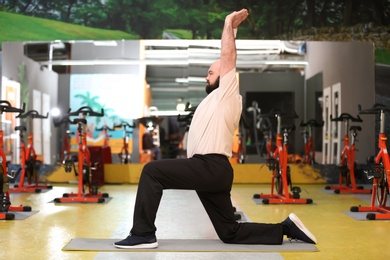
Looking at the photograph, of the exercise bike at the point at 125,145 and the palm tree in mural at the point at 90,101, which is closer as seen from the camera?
the exercise bike at the point at 125,145

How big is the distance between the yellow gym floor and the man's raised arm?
4.75 feet

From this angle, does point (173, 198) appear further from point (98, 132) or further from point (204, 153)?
point (204, 153)

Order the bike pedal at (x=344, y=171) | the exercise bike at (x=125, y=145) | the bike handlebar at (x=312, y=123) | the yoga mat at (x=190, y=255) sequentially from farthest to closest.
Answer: the bike handlebar at (x=312, y=123) → the exercise bike at (x=125, y=145) → the bike pedal at (x=344, y=171) → the yoga mat at (x=190, y=255)

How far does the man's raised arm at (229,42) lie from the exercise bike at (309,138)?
7193 millimetres

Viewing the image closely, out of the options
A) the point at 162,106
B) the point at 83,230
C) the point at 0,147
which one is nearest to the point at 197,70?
the point at 162,106

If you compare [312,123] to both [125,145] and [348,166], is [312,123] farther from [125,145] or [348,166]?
[125,145]

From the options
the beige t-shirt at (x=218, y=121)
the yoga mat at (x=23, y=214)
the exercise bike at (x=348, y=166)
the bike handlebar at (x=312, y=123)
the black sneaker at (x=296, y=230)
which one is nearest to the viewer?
the beige t-shirt at (x=218, y=121)

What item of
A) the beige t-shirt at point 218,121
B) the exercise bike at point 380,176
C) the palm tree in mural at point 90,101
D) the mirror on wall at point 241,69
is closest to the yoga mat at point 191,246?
the beige t-shirt at point 218,121

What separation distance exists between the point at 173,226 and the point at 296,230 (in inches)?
63.9

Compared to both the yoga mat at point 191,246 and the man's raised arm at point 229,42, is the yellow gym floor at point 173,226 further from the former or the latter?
the man's raised arm at point 229,42

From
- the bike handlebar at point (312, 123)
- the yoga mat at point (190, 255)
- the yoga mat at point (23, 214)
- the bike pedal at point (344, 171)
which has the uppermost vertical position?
the bike handlebar at point (312, 123)

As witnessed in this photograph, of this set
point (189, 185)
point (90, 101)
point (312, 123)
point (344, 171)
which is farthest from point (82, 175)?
Answer: point (312, 123)

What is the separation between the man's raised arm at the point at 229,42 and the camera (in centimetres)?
496

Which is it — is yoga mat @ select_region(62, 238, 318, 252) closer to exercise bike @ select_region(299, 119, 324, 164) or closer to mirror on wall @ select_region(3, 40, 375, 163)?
mirror on wall @ select_region(3, 40, 375, 163)
